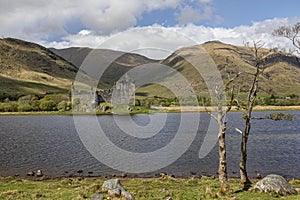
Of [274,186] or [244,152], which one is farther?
[244,152]

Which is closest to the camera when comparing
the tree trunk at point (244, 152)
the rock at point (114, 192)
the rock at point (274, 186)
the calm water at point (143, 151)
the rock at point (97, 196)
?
the rock at point (97, 196)

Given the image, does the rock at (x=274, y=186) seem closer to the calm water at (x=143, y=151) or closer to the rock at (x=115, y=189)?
the rock at (x=115, y=189)

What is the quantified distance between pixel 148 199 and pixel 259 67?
15.9 meters

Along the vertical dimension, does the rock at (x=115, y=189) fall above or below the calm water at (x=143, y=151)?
above

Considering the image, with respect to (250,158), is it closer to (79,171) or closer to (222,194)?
(79,171)

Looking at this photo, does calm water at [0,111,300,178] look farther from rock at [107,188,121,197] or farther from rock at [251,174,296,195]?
rock at [107,188,121,197]

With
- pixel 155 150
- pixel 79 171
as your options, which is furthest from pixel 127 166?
pixel 155 150

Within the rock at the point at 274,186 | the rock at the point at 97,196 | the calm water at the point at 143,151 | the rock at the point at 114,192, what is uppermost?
the rock at the point at 114,192

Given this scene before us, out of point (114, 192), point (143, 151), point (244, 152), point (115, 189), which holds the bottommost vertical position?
point (143, 151)

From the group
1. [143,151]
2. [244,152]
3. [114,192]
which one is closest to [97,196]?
[114,192]

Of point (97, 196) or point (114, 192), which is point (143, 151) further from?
point (97, 196)

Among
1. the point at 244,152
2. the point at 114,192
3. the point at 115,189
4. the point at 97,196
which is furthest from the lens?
the point at 244,152

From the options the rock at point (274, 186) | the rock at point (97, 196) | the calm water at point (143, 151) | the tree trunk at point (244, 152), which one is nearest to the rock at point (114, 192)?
the rock at point (97, 196)

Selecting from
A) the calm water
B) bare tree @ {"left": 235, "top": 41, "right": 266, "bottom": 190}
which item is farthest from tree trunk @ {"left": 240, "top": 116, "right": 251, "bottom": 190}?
the calm water
